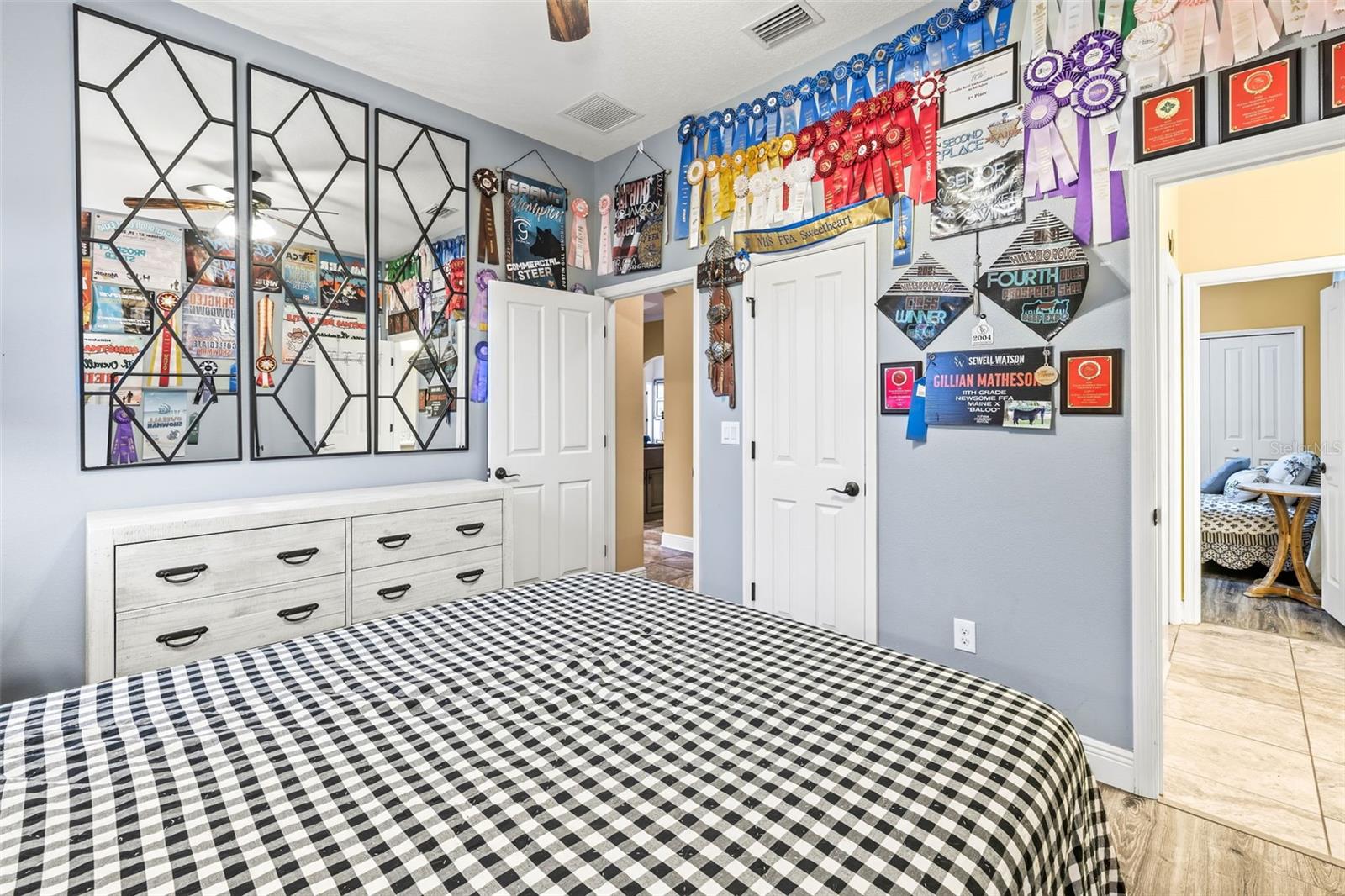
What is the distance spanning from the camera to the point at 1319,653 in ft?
10.7

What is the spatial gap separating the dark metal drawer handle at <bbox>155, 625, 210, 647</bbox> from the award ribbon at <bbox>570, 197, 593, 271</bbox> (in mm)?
2686

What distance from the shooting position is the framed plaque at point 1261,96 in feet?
5.94

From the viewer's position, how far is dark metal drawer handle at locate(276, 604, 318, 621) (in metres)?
2.43

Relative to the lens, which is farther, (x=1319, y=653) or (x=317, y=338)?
(x=1319, y=653)

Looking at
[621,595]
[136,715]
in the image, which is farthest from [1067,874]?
[136,715]

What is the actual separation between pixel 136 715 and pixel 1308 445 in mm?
7527

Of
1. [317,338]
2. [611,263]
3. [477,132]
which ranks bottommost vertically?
[317,338]

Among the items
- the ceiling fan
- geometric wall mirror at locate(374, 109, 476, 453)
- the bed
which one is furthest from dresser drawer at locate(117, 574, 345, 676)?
the bed

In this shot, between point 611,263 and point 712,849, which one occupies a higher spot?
point 611,263

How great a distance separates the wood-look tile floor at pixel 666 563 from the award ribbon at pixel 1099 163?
293cm

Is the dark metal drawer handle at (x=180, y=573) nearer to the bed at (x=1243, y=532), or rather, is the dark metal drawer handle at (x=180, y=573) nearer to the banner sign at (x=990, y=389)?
the banner sign at (x=990, y=389)

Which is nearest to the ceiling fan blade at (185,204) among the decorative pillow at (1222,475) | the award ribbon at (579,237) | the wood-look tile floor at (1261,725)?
the award ribbon at (579,237)

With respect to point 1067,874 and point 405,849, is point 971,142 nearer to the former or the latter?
point 1067,874

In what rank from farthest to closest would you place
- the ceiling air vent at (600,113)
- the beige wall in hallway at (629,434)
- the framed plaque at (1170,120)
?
the beige wall in hallway at (629,434) < the ceiling air vent at (600,113) < the framed plaque at (1170,120)
